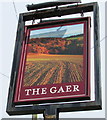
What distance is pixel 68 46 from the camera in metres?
6.44

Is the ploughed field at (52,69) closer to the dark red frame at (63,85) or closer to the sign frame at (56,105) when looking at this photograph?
the dark red frame at (63,85)

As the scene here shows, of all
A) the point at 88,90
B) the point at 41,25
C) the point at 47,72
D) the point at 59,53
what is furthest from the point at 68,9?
the point at 88,90

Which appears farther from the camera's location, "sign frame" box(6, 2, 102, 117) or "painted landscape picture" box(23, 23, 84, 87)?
"painted landscape picture" box(23, 23, 84, 87)

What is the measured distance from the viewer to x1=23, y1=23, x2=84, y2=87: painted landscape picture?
5977 mm

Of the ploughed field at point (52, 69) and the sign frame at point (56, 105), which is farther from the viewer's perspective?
the ploughed field at point (52, 69)

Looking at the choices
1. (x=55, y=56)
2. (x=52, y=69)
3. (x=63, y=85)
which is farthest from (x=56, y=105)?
(x=55, y=56)

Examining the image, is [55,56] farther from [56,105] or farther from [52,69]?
[56,105]

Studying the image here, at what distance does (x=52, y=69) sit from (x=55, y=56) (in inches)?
12.6

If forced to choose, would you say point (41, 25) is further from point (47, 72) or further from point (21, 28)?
point (47, 72)

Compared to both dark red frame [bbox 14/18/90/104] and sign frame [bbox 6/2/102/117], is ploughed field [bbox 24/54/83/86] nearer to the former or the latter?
dark red frame [bbox 14/18/90/104]

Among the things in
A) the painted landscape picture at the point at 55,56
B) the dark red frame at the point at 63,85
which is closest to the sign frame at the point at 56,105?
the dark red frame at the point at 63,85

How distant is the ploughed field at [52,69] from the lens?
19.4 ft

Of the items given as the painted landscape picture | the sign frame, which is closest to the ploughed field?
the painted landscape picture

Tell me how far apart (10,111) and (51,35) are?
5.79ft
